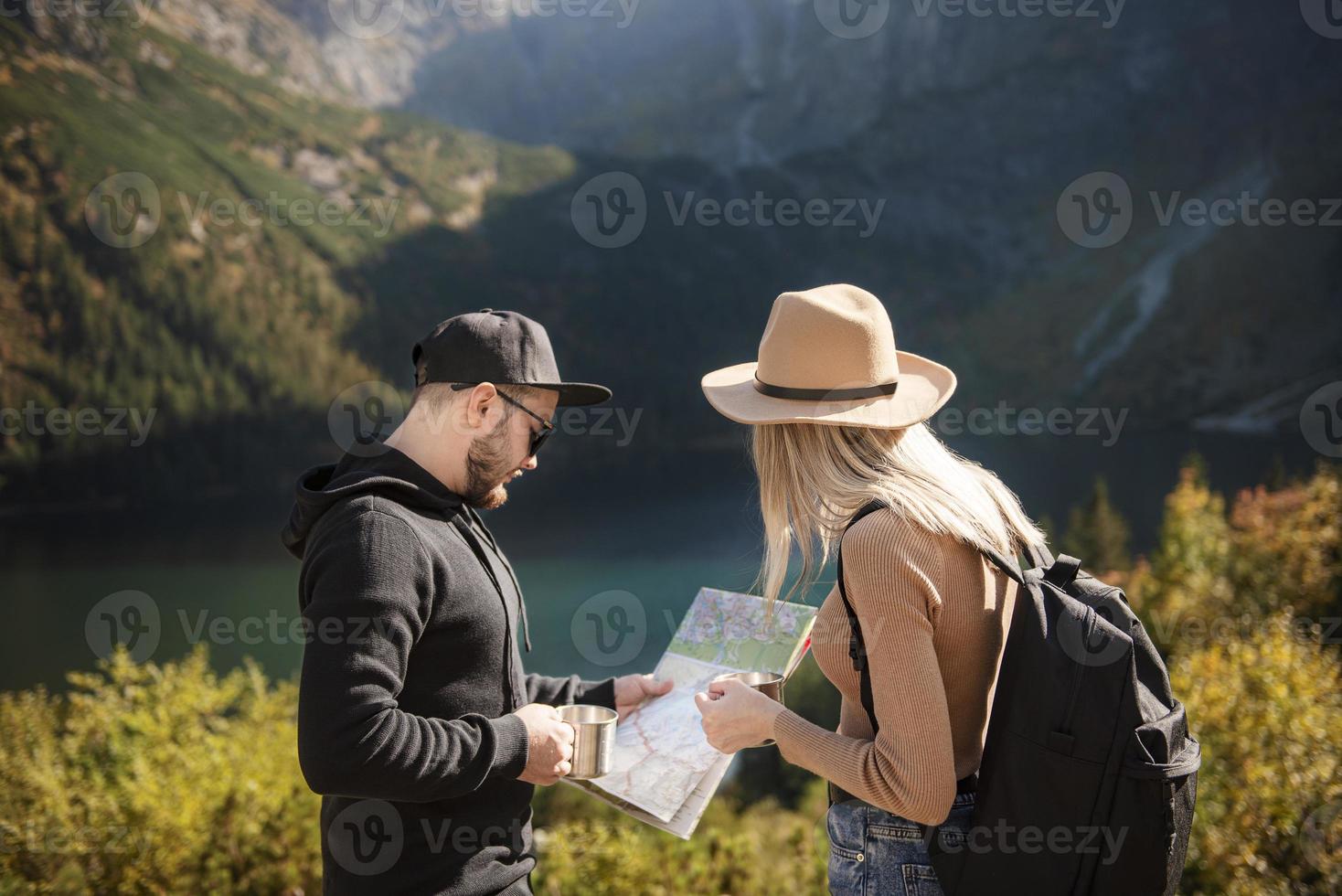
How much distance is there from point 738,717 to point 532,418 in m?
0.86

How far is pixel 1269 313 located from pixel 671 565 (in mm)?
70490

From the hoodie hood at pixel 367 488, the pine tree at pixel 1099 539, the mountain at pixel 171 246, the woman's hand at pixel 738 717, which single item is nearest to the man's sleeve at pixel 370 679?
the hoodie hood at pixel 367 488

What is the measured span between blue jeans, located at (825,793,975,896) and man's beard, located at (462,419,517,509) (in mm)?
1082

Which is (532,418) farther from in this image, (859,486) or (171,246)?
(171,246)

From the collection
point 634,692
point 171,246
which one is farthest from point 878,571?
point 171,246

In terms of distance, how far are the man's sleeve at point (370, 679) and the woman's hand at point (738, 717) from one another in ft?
1.53

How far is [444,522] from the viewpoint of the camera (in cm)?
199

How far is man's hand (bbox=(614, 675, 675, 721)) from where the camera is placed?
2480 millimetres

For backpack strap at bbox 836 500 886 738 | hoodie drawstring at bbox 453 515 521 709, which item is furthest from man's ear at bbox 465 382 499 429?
backpack strap at bbox 836 500 886 738

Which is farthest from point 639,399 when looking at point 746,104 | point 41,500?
point 746,104

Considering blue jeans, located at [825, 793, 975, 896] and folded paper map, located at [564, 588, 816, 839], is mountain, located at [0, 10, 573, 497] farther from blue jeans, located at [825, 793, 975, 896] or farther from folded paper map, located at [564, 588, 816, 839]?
blue jeans, located at [825, 793, 975, 896]

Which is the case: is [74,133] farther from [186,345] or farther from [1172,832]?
[1172,832]

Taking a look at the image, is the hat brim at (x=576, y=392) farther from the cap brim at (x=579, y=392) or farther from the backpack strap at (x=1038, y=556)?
the backpack strap at (x=1038, y=556)

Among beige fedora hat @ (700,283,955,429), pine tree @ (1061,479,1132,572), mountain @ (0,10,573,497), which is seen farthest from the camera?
mountain @ (0,10,573,497)
